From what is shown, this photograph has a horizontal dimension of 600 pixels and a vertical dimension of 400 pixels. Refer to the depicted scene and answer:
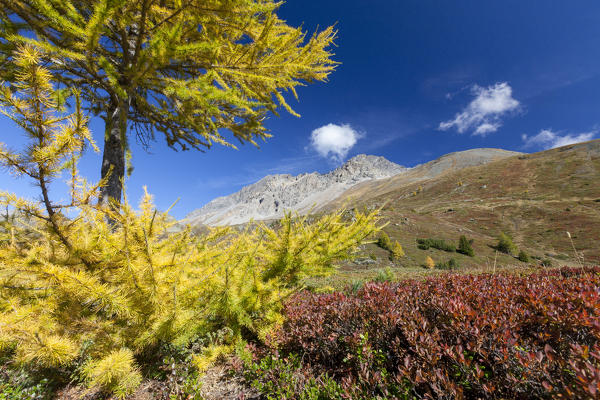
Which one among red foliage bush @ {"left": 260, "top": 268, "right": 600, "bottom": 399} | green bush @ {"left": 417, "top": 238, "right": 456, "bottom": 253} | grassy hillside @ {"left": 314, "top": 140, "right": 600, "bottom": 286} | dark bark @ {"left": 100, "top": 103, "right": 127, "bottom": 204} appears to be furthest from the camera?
green bush @ {"left": 417, "top": 238, "right": 456, "bottom": 253}

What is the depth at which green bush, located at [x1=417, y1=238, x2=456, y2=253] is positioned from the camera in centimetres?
2373

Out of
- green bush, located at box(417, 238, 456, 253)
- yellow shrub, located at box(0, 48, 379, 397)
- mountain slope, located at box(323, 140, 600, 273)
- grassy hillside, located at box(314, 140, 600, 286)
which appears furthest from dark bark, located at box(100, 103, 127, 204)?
green bush, located at box(417, 238, 456, 253)

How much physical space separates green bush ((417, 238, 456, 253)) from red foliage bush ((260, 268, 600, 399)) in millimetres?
23384

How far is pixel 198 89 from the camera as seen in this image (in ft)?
8.84

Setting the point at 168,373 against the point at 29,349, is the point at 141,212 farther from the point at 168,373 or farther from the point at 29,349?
the point at 168,373

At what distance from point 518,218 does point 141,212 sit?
2069 inches

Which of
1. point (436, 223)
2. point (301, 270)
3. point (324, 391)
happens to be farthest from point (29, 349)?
point (436, 223)

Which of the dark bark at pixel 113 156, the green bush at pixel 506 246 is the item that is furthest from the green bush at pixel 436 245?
the dark bark at pixel 113 156

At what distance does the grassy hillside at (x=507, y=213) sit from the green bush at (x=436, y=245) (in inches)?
27.7

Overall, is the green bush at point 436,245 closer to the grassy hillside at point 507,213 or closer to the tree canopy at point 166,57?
the grassy hillside at point 507,213

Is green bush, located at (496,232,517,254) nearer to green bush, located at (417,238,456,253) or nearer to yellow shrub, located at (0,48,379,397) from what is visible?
green bush, located at (417,238,456,253)

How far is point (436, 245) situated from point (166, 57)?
2738 cm

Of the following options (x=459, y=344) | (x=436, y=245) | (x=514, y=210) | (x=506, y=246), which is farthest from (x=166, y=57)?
(x=514, y=210)

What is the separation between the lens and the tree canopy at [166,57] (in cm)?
228
